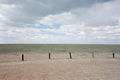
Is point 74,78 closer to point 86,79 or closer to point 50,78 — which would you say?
point 86,79

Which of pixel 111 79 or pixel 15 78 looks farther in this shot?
pixel 15 78

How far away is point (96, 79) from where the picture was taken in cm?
1213

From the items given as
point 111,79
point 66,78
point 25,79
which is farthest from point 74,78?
point 25,79

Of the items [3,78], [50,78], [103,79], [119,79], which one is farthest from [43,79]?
[119,79]

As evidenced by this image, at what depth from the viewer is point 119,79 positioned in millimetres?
12039

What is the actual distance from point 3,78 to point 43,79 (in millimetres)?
3060

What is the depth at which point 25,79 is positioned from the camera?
12.4m

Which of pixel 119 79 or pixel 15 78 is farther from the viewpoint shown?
pixel 15 78

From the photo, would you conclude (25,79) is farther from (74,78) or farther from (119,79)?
(119,79)

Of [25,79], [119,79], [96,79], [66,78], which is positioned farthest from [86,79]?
[25,79]

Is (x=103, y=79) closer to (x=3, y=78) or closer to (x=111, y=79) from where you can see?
(x=111, y=79)

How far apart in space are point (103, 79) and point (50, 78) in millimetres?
3870

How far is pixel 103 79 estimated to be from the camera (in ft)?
39.8

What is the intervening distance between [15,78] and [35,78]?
1.52 meters
